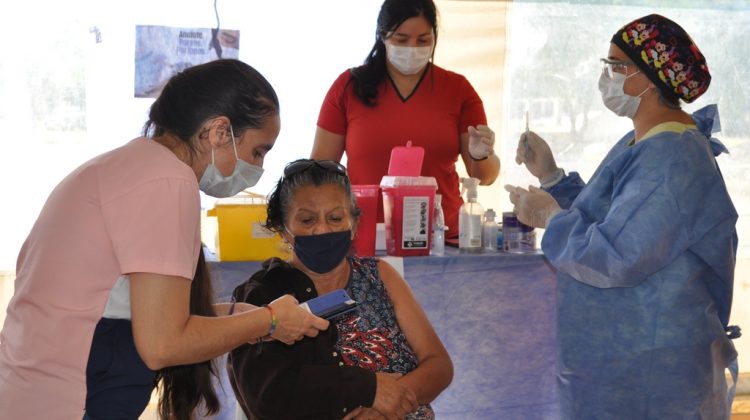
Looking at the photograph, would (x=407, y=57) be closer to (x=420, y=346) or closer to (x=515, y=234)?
(x=515, y=234)

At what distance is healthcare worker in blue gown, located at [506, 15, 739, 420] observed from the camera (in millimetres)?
2139

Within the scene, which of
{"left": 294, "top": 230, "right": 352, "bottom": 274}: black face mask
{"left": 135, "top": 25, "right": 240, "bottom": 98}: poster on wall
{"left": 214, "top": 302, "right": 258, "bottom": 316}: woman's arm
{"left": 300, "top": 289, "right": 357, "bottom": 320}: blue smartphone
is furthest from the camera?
{"left": 135, "top": 25, "right": 240, "bottom": 98}: poster on wall

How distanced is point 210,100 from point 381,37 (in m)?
1.66

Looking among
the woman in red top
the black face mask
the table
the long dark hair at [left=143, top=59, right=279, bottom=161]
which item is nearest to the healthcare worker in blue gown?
the table

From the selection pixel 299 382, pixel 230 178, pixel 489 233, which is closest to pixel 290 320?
pixel 230 178

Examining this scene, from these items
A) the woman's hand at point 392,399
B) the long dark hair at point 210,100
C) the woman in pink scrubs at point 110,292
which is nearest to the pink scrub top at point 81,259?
the woman in pink scrubs at point 110,292

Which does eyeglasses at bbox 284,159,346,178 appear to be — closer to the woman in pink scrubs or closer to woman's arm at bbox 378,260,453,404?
woman's arm at bbox 378,260,453,404

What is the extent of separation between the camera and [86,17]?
3283 millimetres

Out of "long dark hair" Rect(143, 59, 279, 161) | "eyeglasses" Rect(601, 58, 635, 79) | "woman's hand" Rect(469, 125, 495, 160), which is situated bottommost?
"woman's hand" Rect(469, 125, 495, 160)

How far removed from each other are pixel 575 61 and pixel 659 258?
1.77 meters

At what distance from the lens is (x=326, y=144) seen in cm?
310

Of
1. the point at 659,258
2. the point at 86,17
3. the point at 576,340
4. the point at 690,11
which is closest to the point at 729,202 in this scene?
the point at 659,258

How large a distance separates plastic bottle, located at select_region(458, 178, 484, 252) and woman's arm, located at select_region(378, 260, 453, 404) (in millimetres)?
519

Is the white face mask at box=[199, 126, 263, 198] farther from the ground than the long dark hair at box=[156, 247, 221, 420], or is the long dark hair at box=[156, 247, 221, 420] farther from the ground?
the white face mask at box=[199, 126, 263, 198]
